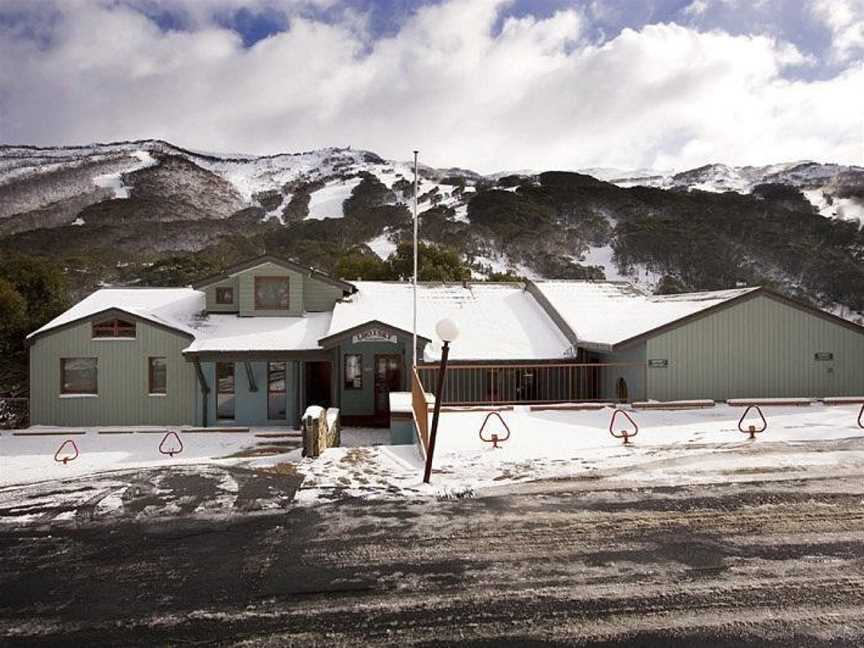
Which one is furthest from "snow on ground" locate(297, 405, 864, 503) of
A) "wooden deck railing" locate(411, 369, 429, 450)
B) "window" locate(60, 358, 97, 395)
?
"window" locate(60, 358, 97, 395)

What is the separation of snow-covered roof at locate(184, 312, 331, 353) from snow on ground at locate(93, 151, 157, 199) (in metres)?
142

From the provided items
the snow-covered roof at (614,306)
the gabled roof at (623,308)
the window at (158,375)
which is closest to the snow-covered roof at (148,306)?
the window at (158,375)

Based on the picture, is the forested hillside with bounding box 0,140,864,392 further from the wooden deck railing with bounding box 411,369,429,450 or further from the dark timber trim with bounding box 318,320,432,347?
the wooden deck railing with bounding box 411,369,429,450

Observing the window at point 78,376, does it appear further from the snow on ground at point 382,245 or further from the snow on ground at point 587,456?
the snow on ground at point 382,245

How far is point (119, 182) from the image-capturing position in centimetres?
15375

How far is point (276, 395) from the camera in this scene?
798 inches

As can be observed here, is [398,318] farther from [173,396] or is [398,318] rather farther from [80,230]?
[80,230]

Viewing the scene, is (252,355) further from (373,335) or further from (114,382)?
(114,382)

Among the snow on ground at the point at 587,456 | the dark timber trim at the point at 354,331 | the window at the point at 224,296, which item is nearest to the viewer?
the snow on ground at the point at 587,456

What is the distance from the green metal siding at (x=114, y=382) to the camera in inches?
769

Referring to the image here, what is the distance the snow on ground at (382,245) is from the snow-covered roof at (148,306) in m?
64.7

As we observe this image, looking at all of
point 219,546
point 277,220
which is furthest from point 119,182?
point 219,546

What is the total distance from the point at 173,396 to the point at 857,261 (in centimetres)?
9387

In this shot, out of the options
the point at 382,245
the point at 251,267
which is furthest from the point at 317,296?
the point at 382,245
